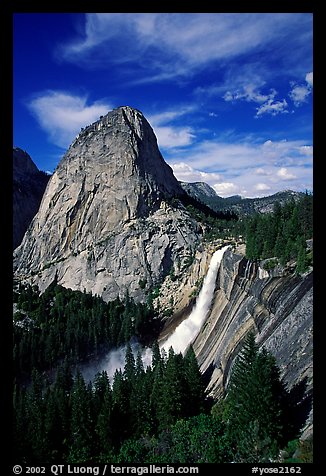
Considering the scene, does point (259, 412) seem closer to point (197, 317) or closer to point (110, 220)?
point (197, 317)

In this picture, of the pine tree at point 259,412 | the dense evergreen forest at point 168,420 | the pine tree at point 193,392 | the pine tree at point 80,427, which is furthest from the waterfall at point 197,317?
the pine tree at point 259,412

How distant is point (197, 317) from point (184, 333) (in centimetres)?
312

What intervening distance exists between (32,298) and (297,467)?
72.2m

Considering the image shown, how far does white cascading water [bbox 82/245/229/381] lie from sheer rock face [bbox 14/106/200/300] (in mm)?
23619

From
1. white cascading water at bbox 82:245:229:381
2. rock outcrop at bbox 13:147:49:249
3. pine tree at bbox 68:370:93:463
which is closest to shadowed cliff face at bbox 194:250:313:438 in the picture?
white cascading water at bbox 82:245:229:381

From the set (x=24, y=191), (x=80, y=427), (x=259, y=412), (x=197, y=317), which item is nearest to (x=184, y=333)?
(x=197, y=317)

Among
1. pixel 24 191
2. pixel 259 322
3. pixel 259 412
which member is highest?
pixel 24 191

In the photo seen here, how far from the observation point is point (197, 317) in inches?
1993

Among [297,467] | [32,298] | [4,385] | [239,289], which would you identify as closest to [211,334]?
[239,289]

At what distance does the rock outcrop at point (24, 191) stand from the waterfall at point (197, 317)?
78.6 metres

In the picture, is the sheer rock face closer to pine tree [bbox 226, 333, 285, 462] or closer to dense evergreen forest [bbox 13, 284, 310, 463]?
dense evergreen forest [bbox 13, 284, 310, 463]

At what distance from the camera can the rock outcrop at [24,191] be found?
11712 cm

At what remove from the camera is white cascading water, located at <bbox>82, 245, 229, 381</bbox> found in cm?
4909

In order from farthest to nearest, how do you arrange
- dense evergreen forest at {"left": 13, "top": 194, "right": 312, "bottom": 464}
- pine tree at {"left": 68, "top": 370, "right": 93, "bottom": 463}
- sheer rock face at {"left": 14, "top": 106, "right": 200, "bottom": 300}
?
sheer rock face at {"left": 14, "top": 106, "right": 200, "bottom": 300}, pine tree at {"left": 68, "top": 370, "right": 93, "bottom": 463}, dense evergreen forest at {"left": 13, "top": 194, "right": 312, "bottom": 464}
